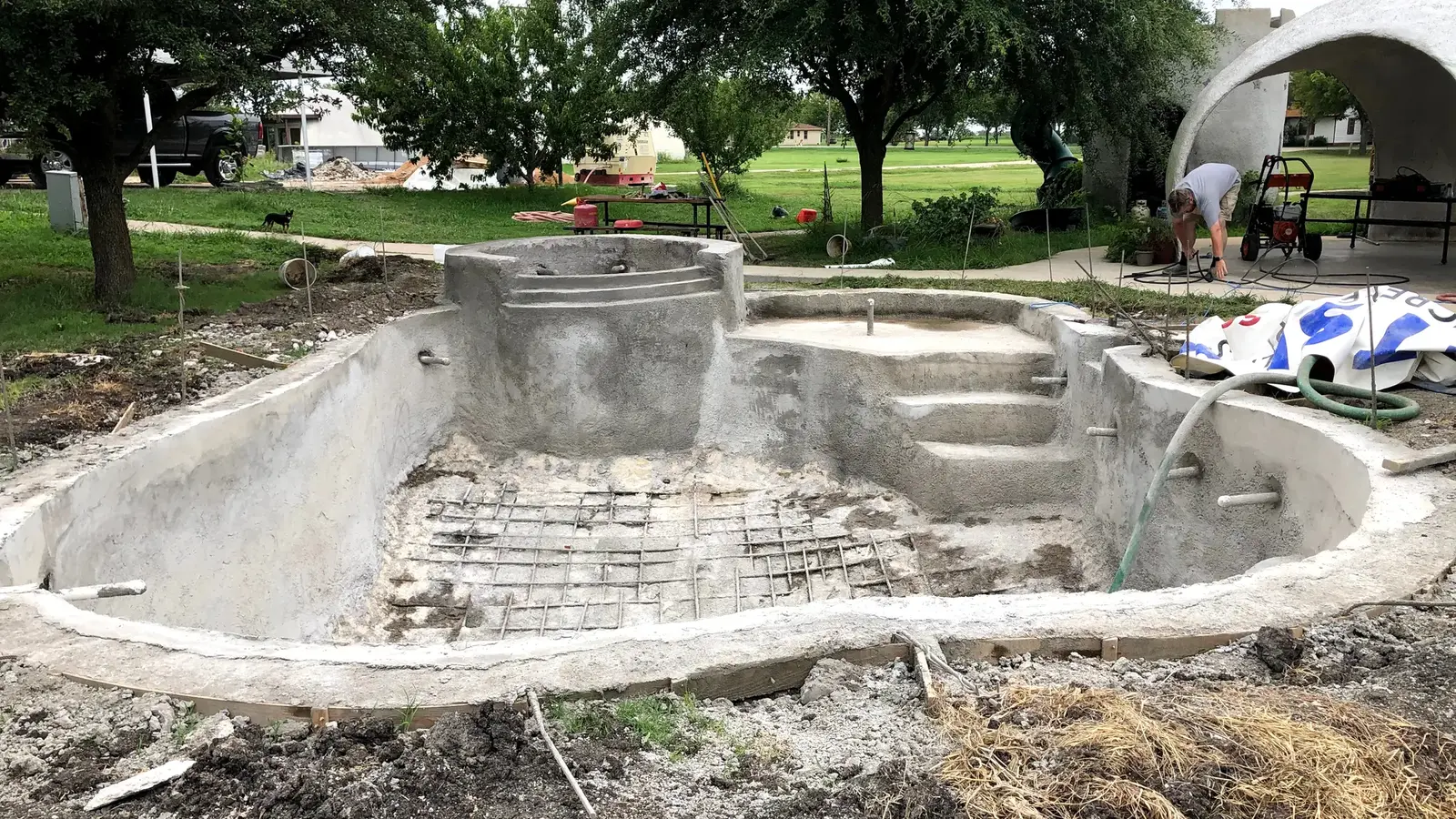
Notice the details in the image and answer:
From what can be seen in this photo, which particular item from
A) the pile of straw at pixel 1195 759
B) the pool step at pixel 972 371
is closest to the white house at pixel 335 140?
the pool step at pixel 972 371

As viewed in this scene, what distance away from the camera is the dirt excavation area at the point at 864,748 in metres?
2.88

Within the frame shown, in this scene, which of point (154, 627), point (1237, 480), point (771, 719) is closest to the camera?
point (771, 719)

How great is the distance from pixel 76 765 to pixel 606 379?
Result: 21.2ft

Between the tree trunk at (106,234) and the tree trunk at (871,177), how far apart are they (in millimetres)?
9476

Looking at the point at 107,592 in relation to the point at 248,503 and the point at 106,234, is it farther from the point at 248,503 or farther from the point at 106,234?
the point at 106,234

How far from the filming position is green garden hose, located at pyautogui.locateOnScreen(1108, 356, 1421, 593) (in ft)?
19.4

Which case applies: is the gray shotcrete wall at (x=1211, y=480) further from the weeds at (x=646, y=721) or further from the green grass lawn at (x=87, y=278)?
the green grass lawn at (x=87, y=278)

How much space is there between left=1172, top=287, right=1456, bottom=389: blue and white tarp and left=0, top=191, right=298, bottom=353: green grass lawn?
8166 mm

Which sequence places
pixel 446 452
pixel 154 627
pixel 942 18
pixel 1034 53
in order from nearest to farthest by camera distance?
pixel 154 627 → pixel 446 452 → pixel 942 18 → pixel 1034 53

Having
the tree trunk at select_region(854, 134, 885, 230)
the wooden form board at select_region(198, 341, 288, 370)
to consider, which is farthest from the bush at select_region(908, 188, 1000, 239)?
the wooden form board at select_region(198, 341, 288, 370)

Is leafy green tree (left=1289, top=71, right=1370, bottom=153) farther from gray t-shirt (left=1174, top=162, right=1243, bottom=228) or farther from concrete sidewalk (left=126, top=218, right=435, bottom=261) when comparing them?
concrete sidewalk (left=126, top=218, right=435, bottom=261)

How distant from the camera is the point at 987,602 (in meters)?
4.19

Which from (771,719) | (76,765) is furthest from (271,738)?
(771,719)

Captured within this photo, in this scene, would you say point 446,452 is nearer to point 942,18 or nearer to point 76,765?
point 76,765
